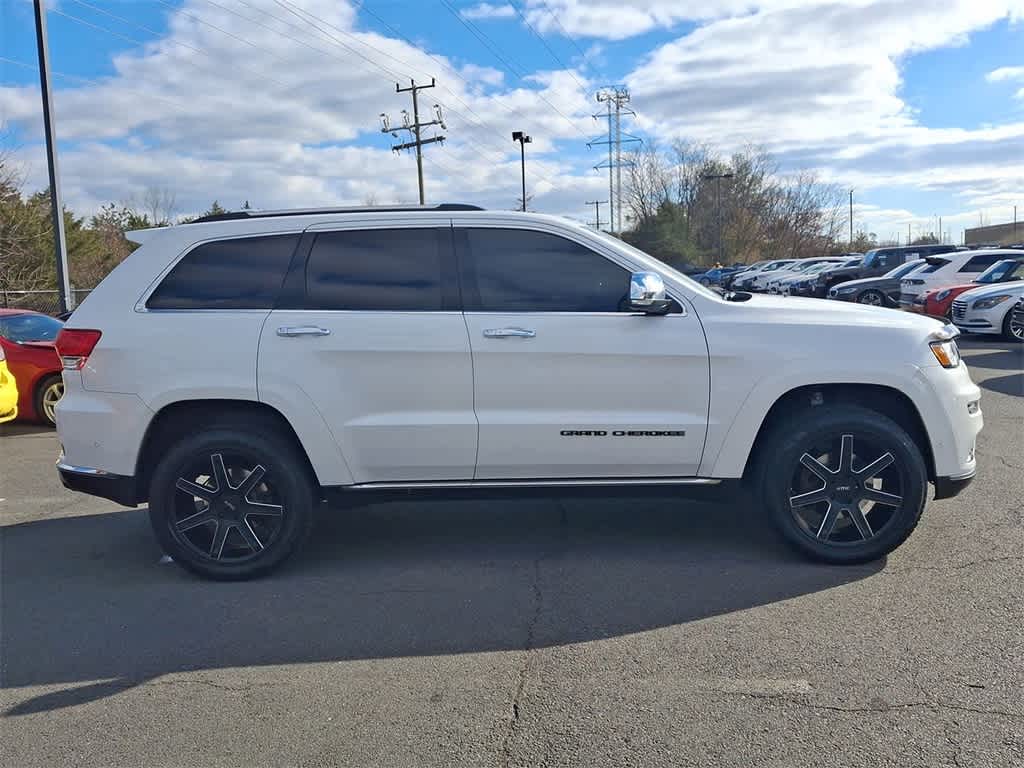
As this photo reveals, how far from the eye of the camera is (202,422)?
4859mm

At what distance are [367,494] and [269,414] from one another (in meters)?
0.71

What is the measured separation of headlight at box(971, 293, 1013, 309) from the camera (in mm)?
15547

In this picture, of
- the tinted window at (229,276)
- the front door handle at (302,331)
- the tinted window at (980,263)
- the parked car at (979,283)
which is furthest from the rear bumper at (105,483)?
the tinted window at (980,263)

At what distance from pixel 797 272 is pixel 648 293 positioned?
3395cm

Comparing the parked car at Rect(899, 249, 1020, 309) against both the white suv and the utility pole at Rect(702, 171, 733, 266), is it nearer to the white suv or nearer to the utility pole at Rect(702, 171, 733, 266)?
the white suv

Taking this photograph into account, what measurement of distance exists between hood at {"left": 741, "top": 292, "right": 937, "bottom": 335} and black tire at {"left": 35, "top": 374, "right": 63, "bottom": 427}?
28.0ft

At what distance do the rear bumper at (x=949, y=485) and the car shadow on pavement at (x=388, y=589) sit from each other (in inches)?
24.0

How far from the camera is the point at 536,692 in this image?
11.5 feet

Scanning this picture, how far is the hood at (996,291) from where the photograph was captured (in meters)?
15.6

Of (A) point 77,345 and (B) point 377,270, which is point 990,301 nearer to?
(B) point 377,270

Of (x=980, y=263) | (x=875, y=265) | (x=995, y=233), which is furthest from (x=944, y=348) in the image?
(x=995, y=233)

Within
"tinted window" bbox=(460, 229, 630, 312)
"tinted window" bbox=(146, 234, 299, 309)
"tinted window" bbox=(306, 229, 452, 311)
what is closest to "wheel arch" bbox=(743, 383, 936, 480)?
"tinted window" bbox=(460, 229, 630, 312)

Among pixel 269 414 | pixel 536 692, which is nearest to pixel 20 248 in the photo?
pixel 269 414

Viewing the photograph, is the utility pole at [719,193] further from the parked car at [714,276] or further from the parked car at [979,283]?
the parked car at [979,283]
